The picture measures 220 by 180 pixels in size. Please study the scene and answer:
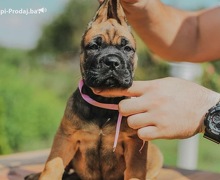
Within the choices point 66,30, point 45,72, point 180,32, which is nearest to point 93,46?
point 180,32

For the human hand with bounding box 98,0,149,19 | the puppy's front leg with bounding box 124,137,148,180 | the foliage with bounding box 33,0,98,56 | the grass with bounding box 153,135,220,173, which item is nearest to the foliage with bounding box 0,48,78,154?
the foliage with bounding box 33,0,98,56

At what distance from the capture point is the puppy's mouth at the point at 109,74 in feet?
5.03

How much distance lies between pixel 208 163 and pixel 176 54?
323 cm

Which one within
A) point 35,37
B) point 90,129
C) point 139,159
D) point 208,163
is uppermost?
point 90,129

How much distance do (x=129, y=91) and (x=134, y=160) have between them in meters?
0.30

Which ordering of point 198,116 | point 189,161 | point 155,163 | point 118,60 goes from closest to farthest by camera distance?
point 118,60 → point 198,116 → point 155,163 → point 189,161

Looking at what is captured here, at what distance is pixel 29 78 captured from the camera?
21.8ft

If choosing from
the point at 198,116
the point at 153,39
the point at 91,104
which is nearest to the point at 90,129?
the point at 91,104

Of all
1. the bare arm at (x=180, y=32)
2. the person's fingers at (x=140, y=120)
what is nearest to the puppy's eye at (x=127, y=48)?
the person's fingers at (x=140, y=120)

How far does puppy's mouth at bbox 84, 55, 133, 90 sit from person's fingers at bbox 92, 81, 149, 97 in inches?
0.6

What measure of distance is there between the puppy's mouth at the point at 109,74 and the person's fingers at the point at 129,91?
0.02 m

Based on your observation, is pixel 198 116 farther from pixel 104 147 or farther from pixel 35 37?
pixel 35 37

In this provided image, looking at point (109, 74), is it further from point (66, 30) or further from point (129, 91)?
point (66, 30)

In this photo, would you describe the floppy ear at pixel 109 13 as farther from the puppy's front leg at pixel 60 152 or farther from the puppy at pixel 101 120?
the puppy's front leg at pixel 60 152
